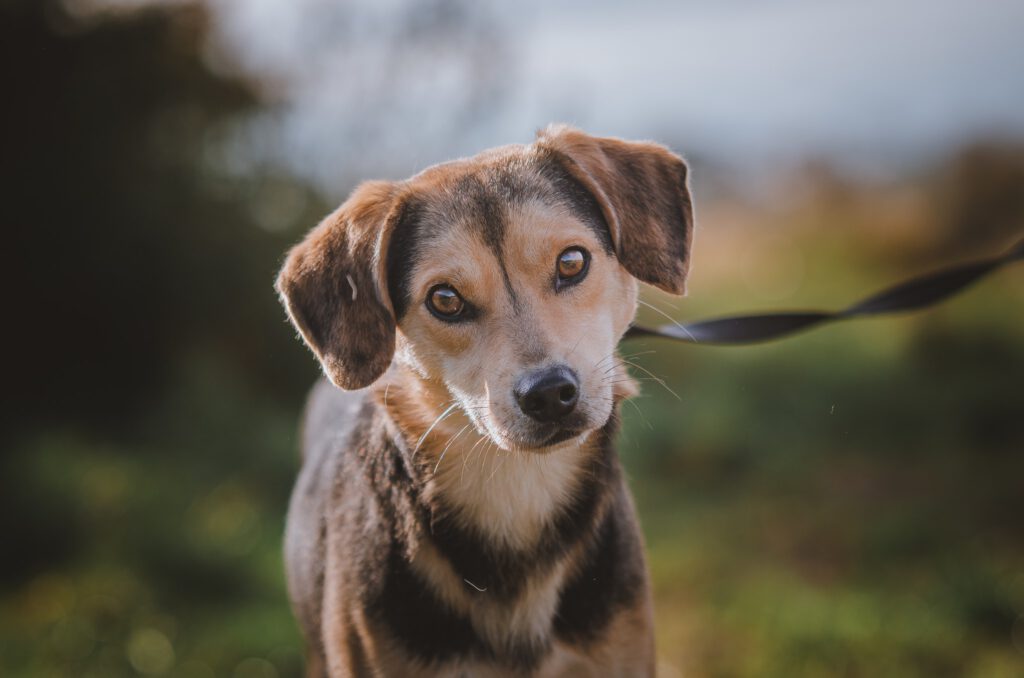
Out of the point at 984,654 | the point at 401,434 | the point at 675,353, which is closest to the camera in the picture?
the point at 401,434

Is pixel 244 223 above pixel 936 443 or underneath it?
above

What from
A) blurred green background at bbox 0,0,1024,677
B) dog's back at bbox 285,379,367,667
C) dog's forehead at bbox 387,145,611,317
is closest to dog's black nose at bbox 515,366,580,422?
dog's forehead at bbox 387,145,611,317

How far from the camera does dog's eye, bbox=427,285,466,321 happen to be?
9.89ft

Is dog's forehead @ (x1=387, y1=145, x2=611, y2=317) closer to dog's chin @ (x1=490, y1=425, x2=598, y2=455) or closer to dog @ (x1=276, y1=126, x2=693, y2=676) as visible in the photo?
dog @ (x1=276, y1=126, x2=693, y2=676)

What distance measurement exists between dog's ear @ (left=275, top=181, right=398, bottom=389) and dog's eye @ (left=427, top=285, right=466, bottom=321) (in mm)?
159

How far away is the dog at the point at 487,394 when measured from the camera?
9.70ft

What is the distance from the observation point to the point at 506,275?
2.97 m

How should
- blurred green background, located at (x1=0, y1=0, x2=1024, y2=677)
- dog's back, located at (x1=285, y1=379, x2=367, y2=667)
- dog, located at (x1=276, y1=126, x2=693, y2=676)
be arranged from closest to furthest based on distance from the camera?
dog, located at (x1=276, y1=126, x2=693, y2=676) < dog's back, located at (x1=285, y1=379, x2=367, y2=667) < blurred green background, located at (x1=0, y1=0, x2=1024, y2=677)

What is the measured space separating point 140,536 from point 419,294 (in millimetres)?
4658

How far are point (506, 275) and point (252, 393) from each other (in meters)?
6.19

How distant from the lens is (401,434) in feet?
10.5

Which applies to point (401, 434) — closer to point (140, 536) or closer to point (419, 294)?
point (419, 294)

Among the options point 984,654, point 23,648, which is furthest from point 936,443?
point 23,648

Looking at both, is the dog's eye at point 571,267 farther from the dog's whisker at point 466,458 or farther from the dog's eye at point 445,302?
the dog's whisker at point 466,458
